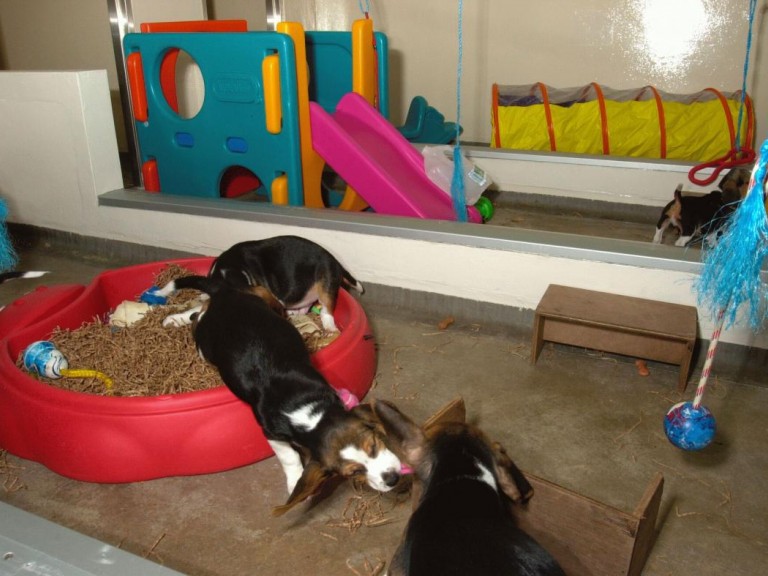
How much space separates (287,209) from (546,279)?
5.22 ft

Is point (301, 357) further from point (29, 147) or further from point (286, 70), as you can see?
point (29, 147)

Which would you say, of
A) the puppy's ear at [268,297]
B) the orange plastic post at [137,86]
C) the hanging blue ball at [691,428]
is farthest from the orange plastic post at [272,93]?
the hanging blue ball at [691,428]

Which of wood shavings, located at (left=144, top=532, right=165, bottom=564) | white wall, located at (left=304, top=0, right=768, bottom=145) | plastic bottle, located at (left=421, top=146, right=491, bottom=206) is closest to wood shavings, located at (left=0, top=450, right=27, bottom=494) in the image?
wood shavings, located at (left=144, top=532, right=165, bottom=564)

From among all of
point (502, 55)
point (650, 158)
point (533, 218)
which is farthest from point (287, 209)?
point (502, 55)

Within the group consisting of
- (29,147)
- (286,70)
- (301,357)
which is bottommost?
(301,357)

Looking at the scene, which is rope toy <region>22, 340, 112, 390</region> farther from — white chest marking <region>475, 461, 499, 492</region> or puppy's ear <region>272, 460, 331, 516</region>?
white chest marking <region>475, 461, 499, 492</region>

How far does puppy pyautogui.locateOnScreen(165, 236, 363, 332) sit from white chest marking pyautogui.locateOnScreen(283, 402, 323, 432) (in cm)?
117

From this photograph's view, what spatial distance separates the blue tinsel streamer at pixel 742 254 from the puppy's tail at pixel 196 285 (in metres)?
1.83

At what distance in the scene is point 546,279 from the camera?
324 cm

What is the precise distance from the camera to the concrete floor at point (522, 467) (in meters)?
1.98

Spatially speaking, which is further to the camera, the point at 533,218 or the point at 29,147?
the point at 533,218

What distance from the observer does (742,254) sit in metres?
1.78

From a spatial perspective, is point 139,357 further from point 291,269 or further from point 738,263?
point 738,263

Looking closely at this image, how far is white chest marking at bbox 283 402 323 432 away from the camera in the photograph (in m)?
1.91
